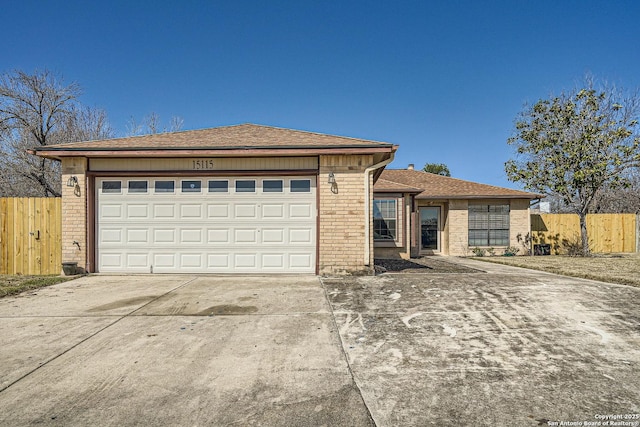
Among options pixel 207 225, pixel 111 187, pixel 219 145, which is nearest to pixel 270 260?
pixel 207 225

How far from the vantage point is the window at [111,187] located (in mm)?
8203

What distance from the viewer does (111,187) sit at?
821 cm

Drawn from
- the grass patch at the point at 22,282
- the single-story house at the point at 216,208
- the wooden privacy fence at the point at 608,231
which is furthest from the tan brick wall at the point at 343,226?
the wooden privacy fence at the point at 608,231

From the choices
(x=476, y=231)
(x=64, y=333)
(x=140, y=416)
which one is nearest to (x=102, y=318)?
(x=64, y=333)

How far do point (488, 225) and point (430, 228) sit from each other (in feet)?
8.14

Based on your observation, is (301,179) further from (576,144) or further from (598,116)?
(598,116)

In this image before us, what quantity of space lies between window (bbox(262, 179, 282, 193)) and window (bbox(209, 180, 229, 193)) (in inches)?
36.1

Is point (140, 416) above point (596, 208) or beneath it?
beneath

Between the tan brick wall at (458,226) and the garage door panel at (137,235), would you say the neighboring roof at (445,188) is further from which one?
the garage door panel at (137,235)

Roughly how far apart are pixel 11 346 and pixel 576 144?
693 inches

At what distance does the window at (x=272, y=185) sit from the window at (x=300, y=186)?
0.94ft

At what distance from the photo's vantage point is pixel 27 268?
8.23 m

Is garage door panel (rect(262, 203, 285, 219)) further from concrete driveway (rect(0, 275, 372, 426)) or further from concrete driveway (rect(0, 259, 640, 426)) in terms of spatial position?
concrete driveway (rect(0, 275, 372, 426))

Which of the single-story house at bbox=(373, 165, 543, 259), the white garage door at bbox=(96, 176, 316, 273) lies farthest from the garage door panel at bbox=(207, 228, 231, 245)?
the single-story house at bbox=(373, 165, 543, 259)
